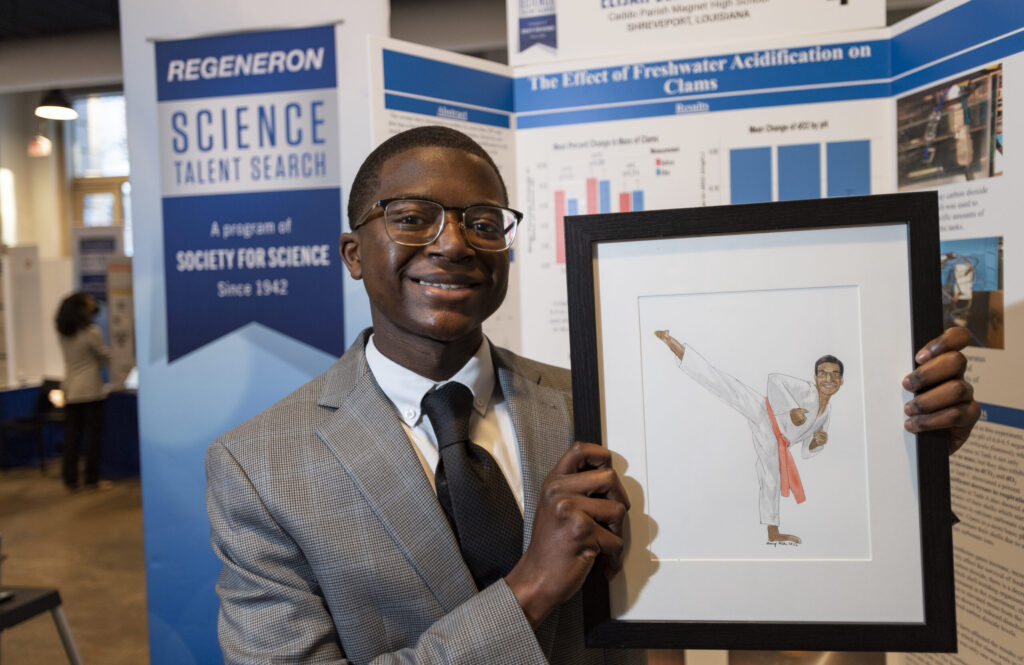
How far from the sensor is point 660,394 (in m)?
1.13

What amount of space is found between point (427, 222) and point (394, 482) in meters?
0.43

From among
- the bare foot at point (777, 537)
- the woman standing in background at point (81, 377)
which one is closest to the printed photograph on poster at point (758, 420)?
the bare foot at point (777, 537)

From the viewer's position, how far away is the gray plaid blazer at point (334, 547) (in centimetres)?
114

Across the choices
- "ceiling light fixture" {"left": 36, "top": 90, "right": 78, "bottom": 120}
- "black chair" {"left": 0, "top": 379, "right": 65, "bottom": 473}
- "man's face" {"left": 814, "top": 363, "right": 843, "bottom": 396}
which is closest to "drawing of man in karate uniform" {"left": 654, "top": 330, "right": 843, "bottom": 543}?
"man's face" {"left": 814, "top": 363, "right": 843, "bottom": 396}

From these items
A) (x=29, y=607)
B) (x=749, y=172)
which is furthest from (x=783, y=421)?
(x=29, y=607)

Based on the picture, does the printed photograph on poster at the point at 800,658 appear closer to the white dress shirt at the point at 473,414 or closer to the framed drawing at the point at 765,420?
the framed drawing at the point at 765,420

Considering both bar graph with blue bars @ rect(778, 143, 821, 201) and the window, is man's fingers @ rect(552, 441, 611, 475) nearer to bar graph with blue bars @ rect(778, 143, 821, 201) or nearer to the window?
bar graph with blue bars @ rect(778, 143, 821, 201)

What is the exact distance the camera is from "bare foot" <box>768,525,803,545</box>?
1098 mm

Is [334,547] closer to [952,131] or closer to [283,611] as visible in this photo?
A: [283,611]

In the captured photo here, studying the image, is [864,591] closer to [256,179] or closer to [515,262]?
[515,262]

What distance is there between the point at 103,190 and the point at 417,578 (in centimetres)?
1297

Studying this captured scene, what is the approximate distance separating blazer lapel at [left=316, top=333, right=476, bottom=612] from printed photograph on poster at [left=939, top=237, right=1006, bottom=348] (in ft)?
5.58

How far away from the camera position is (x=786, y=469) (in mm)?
1108

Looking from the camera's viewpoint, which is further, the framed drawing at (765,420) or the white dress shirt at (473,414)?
the white dress shirt at (473,414)
